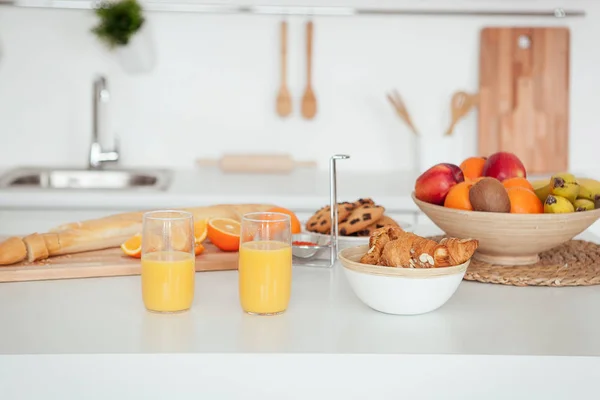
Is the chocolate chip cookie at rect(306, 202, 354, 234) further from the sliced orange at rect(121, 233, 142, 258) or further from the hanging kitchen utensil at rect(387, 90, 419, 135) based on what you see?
the hanging kitchen utensil at rect(387, 90, 419, 135)

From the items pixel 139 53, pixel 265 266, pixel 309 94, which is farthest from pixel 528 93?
pixel 265 266

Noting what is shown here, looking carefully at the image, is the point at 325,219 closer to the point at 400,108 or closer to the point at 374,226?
the point at 374,226

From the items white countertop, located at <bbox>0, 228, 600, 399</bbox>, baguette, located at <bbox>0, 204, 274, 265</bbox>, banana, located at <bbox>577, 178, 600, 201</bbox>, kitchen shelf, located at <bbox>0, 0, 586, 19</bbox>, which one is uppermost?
kitchen shelf, located at <bbox>0, 0, 586, 19</bbox>

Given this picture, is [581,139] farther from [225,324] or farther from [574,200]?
[225,324]

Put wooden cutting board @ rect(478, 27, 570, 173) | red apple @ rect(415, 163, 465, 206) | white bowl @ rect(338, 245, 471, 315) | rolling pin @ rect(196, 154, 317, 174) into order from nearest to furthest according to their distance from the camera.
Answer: white bowl @ rect(338, 245, 471, 315) < red apple @ rect(415, 163, 465, 206) < rolling pin @ rect(196, 154, 317, 174) < wooden cutting board @ rect(478, 27, 570, 173)

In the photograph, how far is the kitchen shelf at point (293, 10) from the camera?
321 cm

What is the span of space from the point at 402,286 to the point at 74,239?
2.17 ft

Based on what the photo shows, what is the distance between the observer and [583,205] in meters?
1.54

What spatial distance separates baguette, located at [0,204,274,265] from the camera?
5.03 ft

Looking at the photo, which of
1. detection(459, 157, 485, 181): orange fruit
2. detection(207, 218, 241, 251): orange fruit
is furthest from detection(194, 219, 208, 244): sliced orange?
detection(459, 157, 485, 181): orange fruit

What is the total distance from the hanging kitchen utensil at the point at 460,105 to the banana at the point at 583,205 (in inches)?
67.2

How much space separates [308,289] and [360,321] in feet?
0.69

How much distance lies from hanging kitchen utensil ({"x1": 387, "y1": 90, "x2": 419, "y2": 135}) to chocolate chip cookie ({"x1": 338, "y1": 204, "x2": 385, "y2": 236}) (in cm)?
153

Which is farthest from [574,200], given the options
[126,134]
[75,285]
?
[126,134]
